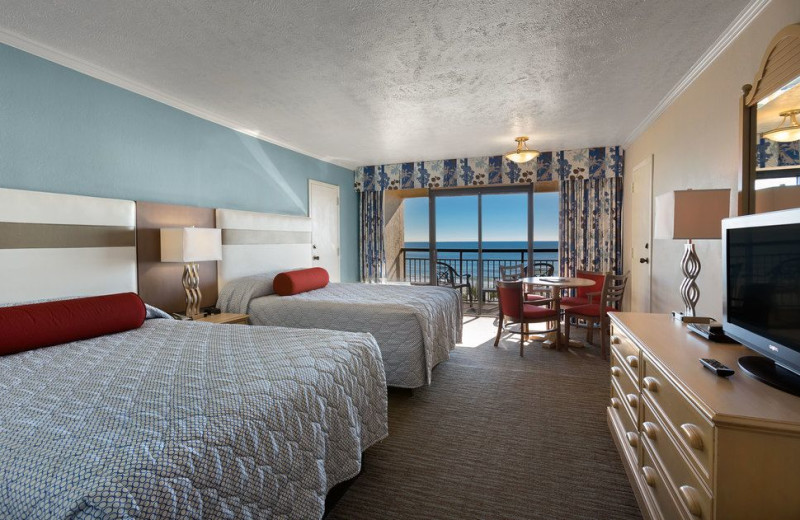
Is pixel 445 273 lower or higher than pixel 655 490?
higher

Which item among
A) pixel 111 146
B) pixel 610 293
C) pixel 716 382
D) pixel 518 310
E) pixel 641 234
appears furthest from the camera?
pixel 641 234

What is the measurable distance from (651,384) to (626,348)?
480 mm

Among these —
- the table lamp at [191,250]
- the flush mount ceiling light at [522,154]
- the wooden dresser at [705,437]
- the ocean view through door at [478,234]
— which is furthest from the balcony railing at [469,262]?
the wooden dresser at [705,437]

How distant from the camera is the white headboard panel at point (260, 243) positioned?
3836 millimetres

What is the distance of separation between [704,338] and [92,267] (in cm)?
367

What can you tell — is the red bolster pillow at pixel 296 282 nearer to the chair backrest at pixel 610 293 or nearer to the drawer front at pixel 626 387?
the drawer front at pixel 626 387

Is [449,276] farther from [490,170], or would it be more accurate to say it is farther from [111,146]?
[111,146]

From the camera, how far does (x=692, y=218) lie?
2113mm

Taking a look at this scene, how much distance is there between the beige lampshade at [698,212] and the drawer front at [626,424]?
0.98 m

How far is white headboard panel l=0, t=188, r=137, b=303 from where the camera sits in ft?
7.52

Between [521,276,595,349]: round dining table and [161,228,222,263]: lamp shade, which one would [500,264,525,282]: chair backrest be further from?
[161,228,222,263]: lamp shade

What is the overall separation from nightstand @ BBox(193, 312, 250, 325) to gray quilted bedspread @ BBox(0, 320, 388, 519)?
3.35 ft

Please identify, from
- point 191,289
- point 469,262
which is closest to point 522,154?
point 469,262

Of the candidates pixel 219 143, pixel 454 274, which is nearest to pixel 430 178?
pixel 454 274
